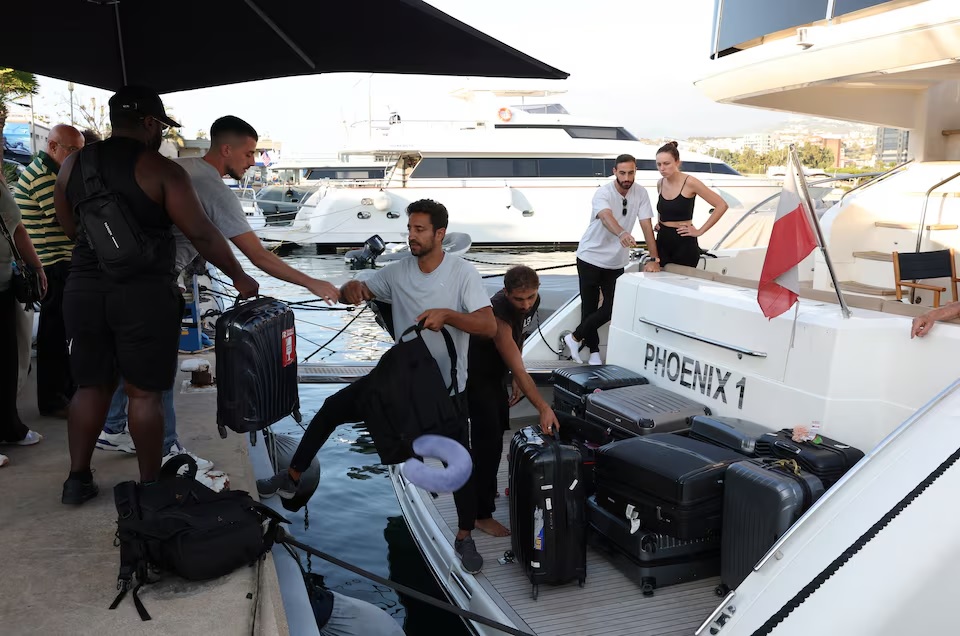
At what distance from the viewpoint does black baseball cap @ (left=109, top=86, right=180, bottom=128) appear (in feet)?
10.3

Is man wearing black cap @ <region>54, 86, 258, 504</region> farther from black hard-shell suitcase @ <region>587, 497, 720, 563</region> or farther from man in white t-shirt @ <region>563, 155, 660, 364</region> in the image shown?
man in white t-shirt @ <region>563, 155, 660, 364</region>

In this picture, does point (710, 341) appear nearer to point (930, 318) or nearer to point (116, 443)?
point (930, 318)

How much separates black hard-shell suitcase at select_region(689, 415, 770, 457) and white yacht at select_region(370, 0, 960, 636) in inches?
3.9

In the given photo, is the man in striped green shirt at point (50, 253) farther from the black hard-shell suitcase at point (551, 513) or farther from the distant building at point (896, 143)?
the distant building at point (896, 143)

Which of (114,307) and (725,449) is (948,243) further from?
(114,307)

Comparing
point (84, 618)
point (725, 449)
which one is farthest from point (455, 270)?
point (84, 618)

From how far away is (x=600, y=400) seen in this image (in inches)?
179

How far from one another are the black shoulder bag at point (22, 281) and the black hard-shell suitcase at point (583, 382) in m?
3.11

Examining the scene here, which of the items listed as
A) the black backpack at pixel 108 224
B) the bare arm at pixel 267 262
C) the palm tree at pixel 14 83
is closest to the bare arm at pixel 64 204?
the black backpack at pixel 108 224

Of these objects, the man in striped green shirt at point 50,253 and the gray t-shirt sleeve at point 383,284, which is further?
the man in striped green shirt at point 50,253

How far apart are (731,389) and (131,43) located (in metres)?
4.22

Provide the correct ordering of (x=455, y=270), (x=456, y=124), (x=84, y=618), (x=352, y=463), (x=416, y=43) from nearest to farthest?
(x=84, y=618) → (x=455, y=270) → (x=416, y=43) → (x=352, y=463) → (x=456, y=124)

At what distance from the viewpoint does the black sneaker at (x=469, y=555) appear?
3768 millimetres

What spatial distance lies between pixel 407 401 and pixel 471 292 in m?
0.61
